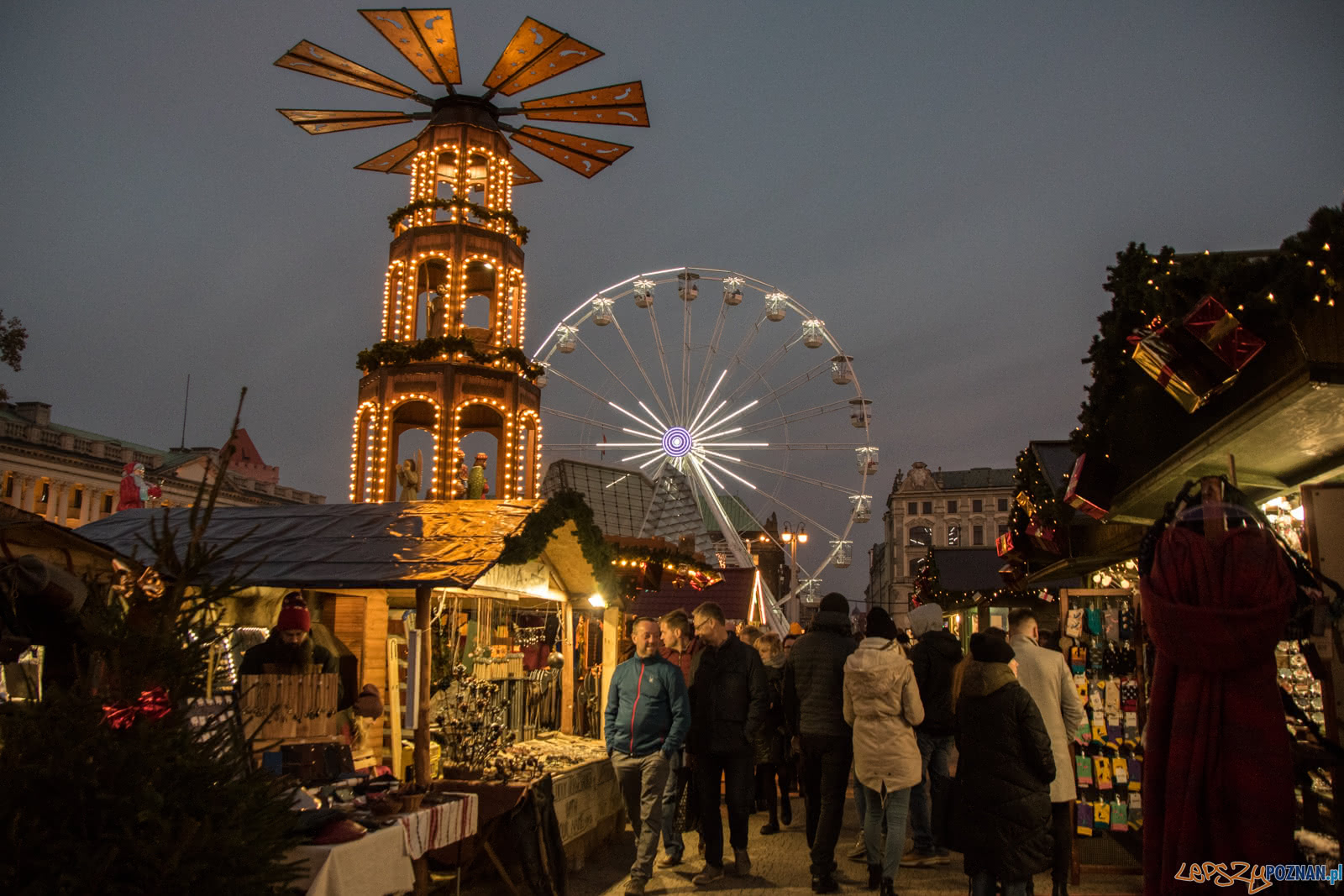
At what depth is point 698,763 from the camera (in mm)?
7672

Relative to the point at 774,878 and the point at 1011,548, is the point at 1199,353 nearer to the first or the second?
the point at 774,878

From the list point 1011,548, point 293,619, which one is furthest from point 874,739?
point 1011,548

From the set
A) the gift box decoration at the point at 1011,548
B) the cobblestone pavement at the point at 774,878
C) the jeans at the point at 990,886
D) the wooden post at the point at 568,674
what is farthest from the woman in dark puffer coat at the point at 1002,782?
the gift box decoration at the point at 1011,548

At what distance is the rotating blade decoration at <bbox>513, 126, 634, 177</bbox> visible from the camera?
18281 millimetres

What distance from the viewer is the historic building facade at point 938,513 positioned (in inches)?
3575

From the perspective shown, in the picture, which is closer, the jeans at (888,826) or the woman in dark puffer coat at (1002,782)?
the woman in dark puffer coat at (1002,782)

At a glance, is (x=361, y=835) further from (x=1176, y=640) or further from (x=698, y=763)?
(x=1176, y=640)

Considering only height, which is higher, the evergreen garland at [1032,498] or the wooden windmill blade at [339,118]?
the wooden windmill blade at [339,118]

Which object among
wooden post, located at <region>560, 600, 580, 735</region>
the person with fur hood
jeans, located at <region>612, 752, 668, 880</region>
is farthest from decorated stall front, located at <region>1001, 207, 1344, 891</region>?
wooden post, located at <region>560, 600, 580, 735</region>

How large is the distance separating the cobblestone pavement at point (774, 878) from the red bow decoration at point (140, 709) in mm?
4044

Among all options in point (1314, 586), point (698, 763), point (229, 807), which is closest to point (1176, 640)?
point (1314, 586)

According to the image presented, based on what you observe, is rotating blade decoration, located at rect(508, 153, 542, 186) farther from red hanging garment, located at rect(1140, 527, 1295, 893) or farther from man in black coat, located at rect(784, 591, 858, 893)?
red hanging garment, located at rect(1140, 527, 1295, 893)

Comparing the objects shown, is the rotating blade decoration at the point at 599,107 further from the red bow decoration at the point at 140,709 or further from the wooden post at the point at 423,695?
the red bow decoration at the point at 140,709

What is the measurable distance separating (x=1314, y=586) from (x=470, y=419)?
16.0 m
